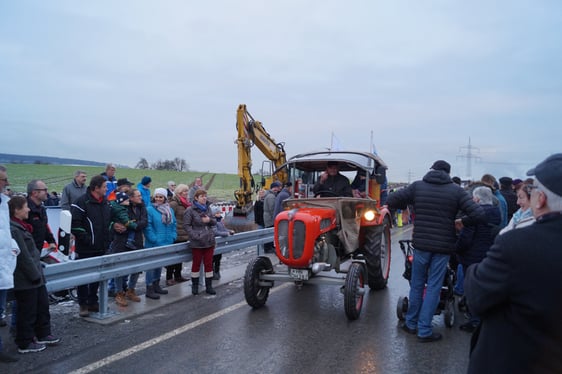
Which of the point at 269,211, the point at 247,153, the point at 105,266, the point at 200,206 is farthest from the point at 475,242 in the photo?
the point at 247,153

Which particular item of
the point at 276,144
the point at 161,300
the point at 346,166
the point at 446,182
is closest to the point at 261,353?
the point at 161,300

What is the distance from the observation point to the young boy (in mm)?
6129

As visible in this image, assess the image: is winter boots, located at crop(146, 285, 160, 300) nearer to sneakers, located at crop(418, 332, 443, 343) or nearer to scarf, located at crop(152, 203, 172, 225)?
scarf, located at crop(152, 203, 172, 225)

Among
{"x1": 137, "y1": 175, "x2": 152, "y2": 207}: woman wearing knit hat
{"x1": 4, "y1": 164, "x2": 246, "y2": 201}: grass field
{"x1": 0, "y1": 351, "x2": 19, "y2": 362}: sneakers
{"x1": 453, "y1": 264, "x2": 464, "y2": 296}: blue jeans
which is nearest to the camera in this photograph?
{"x1": 0, "y1": 351, "x2": 19, "y2": 362}: sneakers

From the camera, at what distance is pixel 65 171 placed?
105 ft

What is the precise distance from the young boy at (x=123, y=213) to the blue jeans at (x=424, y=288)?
3994 mm

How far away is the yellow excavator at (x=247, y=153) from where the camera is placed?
14.4 metres

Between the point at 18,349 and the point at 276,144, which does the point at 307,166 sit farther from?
the point at 276,144

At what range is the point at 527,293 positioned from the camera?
178cm

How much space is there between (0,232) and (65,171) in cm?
3097

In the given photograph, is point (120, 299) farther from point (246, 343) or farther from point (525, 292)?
point (525, 292)

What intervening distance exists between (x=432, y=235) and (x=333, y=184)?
2.50 m

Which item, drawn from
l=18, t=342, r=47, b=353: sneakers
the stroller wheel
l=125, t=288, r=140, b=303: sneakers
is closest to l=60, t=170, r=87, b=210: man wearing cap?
l=125, t=288, r=140, b=303: sneakers

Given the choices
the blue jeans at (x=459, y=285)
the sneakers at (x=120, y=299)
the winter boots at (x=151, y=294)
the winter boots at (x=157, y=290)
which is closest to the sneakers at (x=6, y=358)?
the sneakers at (x=120, y=299)
